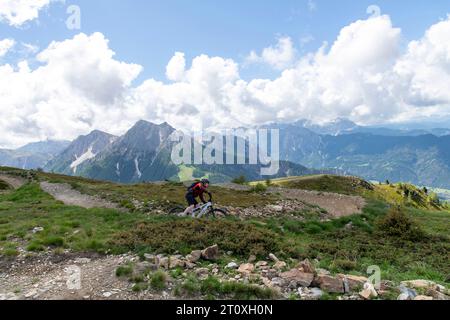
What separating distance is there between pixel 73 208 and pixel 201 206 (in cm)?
1171

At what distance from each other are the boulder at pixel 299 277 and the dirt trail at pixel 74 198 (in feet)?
72.7

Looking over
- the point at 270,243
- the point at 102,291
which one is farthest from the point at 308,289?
the point at 102,291

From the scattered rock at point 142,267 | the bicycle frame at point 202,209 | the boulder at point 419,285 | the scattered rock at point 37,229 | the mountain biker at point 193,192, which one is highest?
the mountain biker at point 193,192

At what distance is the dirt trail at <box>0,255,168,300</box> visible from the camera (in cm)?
1080

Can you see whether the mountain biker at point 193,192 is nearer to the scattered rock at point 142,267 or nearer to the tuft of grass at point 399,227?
the scattered rock at point 142,267

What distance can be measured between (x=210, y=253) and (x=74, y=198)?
92.4 ft

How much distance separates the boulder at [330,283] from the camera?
11.1 meters

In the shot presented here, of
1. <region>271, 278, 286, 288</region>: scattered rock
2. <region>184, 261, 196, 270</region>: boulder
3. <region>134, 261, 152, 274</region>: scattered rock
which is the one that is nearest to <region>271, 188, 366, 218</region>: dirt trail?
<region>271, 278, 286, 288</region>: scattered rock

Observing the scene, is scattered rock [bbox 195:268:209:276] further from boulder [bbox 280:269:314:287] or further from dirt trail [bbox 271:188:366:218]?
dirt trail [bbox 271:188:366:218]

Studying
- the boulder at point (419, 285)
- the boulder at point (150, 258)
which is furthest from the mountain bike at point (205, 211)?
the boulder at point (419, 285)

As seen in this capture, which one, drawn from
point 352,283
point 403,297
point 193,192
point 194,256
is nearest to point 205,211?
point 193,192

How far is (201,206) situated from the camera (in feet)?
80.4
